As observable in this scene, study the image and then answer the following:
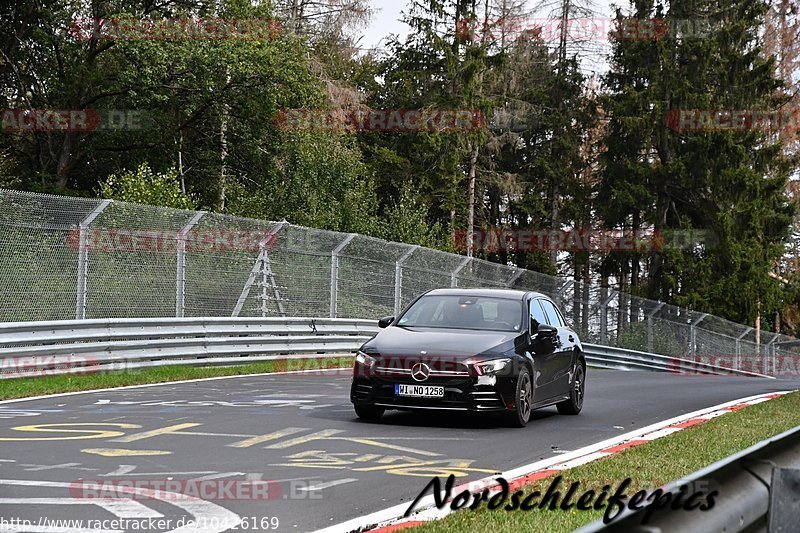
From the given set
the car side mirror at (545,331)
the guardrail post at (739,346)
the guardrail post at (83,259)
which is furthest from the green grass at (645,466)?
the guardrail post at (739,346)

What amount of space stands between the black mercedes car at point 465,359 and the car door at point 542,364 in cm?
1

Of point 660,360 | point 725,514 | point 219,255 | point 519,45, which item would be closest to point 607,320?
point 660,360

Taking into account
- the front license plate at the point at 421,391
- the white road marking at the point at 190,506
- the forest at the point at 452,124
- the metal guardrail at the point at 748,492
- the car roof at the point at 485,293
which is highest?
the forest at the point at 452,124

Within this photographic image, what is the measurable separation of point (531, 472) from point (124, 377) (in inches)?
393

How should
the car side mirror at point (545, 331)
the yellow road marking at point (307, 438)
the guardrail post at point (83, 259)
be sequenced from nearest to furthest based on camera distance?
the yellow road marking at point (307, 438) → the car side mirror at point (545, 331) → the guardrail post at point (83, 259)

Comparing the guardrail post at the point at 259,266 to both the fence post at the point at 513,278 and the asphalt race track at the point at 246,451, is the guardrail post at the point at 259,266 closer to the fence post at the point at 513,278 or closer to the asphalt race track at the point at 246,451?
the asphalt race track at the point at 246,451

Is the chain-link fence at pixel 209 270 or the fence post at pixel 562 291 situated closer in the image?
the chain-link fence at pixel 209 270

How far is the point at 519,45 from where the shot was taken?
52531 mm

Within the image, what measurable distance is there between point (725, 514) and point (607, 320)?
30.7 meters

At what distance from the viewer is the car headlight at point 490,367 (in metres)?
11.3

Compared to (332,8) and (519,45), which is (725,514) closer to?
(332,8)

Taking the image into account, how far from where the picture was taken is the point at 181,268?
1991 cm

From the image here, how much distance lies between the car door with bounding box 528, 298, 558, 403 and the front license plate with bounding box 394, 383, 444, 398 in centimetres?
139

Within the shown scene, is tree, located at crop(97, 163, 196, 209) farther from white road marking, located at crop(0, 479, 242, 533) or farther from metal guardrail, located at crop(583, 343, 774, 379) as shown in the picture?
white road marking, located at crop(0, 479, 242, 533)
